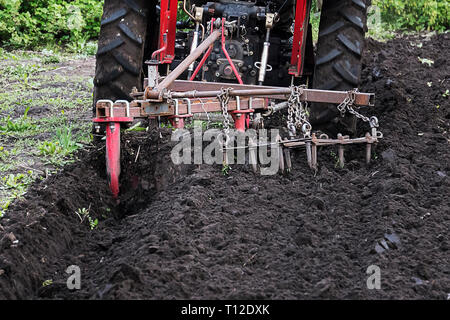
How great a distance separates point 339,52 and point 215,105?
1358 mm

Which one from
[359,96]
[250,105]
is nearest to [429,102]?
[359,96]

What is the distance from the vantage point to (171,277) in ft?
11.8

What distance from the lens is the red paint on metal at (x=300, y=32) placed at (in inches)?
246

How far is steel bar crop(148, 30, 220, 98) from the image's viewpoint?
5.26 meters

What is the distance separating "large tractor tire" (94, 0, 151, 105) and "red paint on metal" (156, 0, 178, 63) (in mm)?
224

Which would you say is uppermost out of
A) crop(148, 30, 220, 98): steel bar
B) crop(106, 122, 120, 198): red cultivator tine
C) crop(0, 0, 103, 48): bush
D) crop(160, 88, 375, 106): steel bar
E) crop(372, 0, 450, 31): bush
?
crop(372, 0, 450, 31): bush

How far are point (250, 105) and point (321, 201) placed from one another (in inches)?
45.8

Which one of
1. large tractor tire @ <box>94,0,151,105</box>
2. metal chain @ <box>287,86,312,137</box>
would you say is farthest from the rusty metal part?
large tractor tire @ <box>94,0,151,105</box>

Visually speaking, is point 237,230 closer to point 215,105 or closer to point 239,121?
point 215,105

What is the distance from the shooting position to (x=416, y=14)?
14.2 meters

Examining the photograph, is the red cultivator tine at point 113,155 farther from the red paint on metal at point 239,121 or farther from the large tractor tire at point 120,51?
the large tractor tire at point 120,51

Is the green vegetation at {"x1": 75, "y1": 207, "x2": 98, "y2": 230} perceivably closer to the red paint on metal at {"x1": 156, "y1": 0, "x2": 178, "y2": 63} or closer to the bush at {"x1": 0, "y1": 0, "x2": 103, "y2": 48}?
the red paint on metal at {"x1": 156, "y1": 0, "x2": 178, "y2": 63}

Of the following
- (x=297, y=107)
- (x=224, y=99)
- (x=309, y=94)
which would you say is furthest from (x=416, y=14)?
(x=224, y=99)
